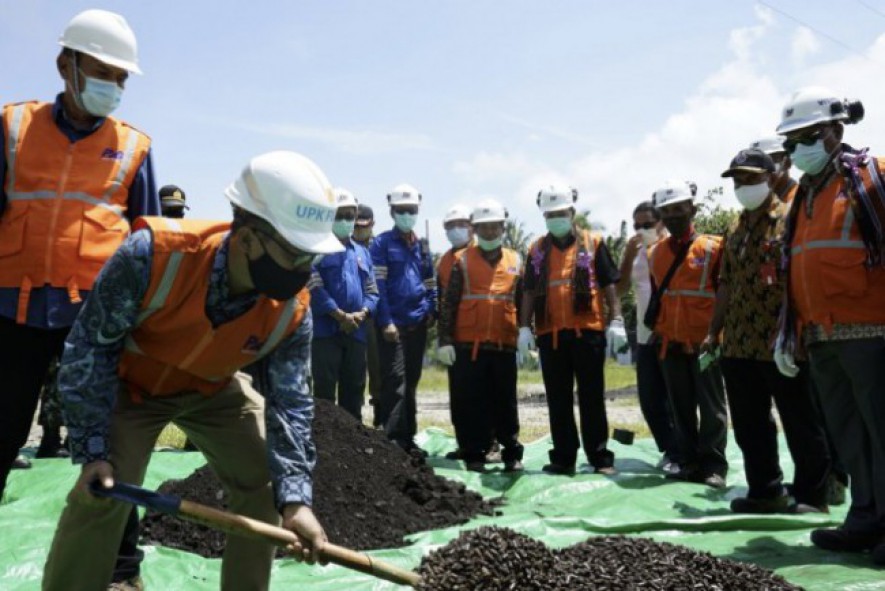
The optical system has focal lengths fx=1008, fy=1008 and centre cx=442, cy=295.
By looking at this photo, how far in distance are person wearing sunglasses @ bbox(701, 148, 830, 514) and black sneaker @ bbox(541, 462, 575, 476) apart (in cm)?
163

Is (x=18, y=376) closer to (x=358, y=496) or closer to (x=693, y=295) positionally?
(x=358, y=496)

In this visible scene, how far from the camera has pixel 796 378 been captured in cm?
585

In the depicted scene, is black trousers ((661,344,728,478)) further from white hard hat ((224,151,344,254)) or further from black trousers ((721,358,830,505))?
white hard hat ((224,151,344,254))

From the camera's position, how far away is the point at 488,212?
8617 millimetres

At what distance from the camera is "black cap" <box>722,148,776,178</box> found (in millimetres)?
6066

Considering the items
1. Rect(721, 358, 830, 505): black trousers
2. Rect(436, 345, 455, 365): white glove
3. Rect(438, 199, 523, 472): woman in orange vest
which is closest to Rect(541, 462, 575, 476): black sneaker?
Rect(438, 199, 523, 472): woman in orange vest

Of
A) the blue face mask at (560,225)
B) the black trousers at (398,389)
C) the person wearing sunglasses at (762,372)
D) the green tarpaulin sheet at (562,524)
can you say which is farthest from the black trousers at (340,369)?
the person wearing sunglasses at (762,372)

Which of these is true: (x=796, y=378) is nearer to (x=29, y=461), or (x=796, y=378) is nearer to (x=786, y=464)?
(x=786, y=464)

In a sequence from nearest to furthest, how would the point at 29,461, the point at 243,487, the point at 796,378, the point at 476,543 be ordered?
the point at 243,487 < the point at 476,543 < the point at 796,378 < the point at 29,461

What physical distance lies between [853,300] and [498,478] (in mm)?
3474

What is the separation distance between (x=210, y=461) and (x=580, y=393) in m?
4.54

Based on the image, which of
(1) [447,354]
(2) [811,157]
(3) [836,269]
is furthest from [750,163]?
(1) [447,354]

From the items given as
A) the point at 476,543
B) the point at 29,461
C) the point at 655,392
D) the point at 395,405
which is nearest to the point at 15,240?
the point at 476,543

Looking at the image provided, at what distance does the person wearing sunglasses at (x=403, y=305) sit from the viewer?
856 centimetres
